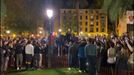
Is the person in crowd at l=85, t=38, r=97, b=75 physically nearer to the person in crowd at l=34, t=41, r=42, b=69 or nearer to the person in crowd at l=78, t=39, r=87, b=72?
the person in crowd at l=78, t=39, r=87, b=72

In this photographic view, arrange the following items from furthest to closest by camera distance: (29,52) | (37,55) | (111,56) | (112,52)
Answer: (37,55) → (29,52) → (111,56) → (112,52)

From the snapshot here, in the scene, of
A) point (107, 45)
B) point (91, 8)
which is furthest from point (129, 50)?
point (91, 8)

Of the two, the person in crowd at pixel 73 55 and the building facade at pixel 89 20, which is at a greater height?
the building facade at pixel 89 20

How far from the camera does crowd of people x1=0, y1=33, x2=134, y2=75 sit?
20.4m

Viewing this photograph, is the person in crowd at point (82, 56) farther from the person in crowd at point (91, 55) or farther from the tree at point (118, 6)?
the tree at point (118, 6)

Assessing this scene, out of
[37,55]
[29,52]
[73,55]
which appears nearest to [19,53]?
[29,52]

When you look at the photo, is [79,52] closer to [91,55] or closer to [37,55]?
[91,55]

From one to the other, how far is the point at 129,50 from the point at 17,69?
1044 cm

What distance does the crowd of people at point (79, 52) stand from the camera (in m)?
20.4

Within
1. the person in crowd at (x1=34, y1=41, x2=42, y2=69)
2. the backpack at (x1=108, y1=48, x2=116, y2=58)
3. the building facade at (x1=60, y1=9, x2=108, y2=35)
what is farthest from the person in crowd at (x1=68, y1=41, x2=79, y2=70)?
the building facade at (x1=60, y1=9, x2=108, y2=35)

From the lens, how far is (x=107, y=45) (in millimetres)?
21875

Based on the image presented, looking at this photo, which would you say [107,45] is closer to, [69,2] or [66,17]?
[66,17]

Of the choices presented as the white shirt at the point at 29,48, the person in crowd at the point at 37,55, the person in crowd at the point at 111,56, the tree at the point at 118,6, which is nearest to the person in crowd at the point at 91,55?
the person in crowd at the point at 111,56

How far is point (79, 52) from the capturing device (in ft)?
86.7
